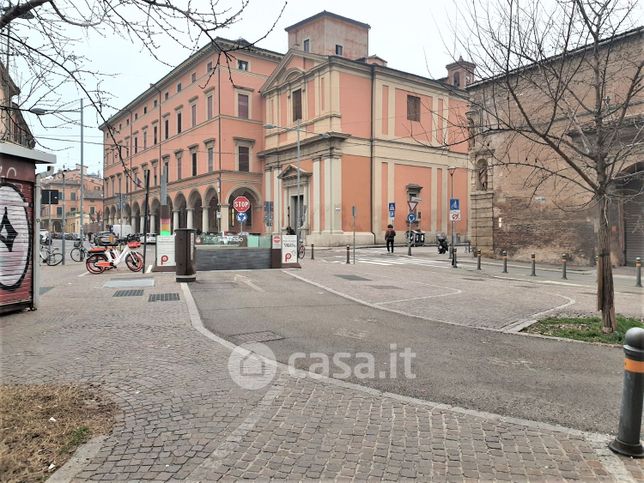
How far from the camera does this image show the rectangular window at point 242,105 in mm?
48000

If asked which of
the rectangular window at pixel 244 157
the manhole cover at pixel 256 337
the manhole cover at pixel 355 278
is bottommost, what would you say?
the manhole cover at pixel 256 337

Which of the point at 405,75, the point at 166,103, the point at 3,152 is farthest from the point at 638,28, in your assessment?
the point at 166,103

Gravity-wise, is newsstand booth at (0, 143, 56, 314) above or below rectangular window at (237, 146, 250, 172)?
below

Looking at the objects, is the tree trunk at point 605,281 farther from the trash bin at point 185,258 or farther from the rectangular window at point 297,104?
the rectangular window at point 297,104

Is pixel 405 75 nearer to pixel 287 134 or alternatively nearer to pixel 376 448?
pixel 287 134

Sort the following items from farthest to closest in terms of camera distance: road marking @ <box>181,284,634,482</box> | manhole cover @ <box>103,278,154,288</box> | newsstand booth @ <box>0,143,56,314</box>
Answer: manhole cover @ <box>103,278,154,288</box>
newsstand booth @ <box>0,143,56,314</box>
road marking @ <box>181,284,634,482</box>

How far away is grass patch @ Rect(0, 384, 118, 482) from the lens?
11.1 ft

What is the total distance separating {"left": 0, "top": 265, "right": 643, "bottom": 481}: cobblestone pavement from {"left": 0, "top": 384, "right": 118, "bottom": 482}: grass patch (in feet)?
0.69

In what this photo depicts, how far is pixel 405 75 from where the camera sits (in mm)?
41875

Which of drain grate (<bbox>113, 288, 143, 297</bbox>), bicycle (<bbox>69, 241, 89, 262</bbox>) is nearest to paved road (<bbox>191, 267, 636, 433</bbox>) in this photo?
drain grate (<bbox>113, 288, 143, 297</bbox>)

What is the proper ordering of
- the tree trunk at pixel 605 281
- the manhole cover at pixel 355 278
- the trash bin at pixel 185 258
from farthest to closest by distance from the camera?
the manhole cover at pixel 355 278 < the trash bin at pixel 185 258 < the tree trunk at pixel 605 281

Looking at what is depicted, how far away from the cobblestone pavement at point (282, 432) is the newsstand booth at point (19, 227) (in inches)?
107

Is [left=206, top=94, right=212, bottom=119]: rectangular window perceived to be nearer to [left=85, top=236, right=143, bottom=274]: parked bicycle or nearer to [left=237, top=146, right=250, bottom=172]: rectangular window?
[left=237, top=146, right=250, bottom=172]: rectangular window

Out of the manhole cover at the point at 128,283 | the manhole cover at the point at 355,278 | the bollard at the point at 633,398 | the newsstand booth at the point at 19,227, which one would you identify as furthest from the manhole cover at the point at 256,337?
the manhole cover at the point at 355,278
